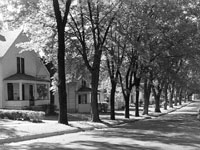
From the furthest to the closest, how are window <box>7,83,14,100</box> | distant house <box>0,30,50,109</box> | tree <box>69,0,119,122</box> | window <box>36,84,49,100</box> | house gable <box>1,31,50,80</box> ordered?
window <box>36,84,49,100</box> → window <box>7,83,14,100</box> → house gable <box>1,31,50,80</box> → distant house <box>0,30,50,109</box> → tree <box>69,0,119,122</box>

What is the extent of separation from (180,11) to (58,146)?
21.1 m

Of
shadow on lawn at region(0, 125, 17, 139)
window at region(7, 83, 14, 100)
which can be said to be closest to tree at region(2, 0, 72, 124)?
shadow on lawn at region(0, 125, 17, 139)

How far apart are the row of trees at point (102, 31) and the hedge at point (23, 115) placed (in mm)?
4046

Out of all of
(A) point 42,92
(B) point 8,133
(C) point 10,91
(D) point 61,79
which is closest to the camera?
(B) point 8,133

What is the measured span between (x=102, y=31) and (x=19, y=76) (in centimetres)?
1232

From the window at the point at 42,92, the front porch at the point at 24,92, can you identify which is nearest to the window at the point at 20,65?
the front porch at the point at 24,92

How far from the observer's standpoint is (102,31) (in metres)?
29.1

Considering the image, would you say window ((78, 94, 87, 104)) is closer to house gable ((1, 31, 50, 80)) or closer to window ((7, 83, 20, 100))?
house gable ((1, 31, 50, 80))

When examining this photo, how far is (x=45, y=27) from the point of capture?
26.8 meters

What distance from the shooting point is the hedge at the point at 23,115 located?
86.2 ft

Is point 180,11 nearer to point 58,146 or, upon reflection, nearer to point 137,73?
point 137,73

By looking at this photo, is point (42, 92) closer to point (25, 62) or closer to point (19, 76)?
point (25, 62)

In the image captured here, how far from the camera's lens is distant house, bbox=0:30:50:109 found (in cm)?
3659

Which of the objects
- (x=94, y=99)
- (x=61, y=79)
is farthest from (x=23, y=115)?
(x=61, y=79)
